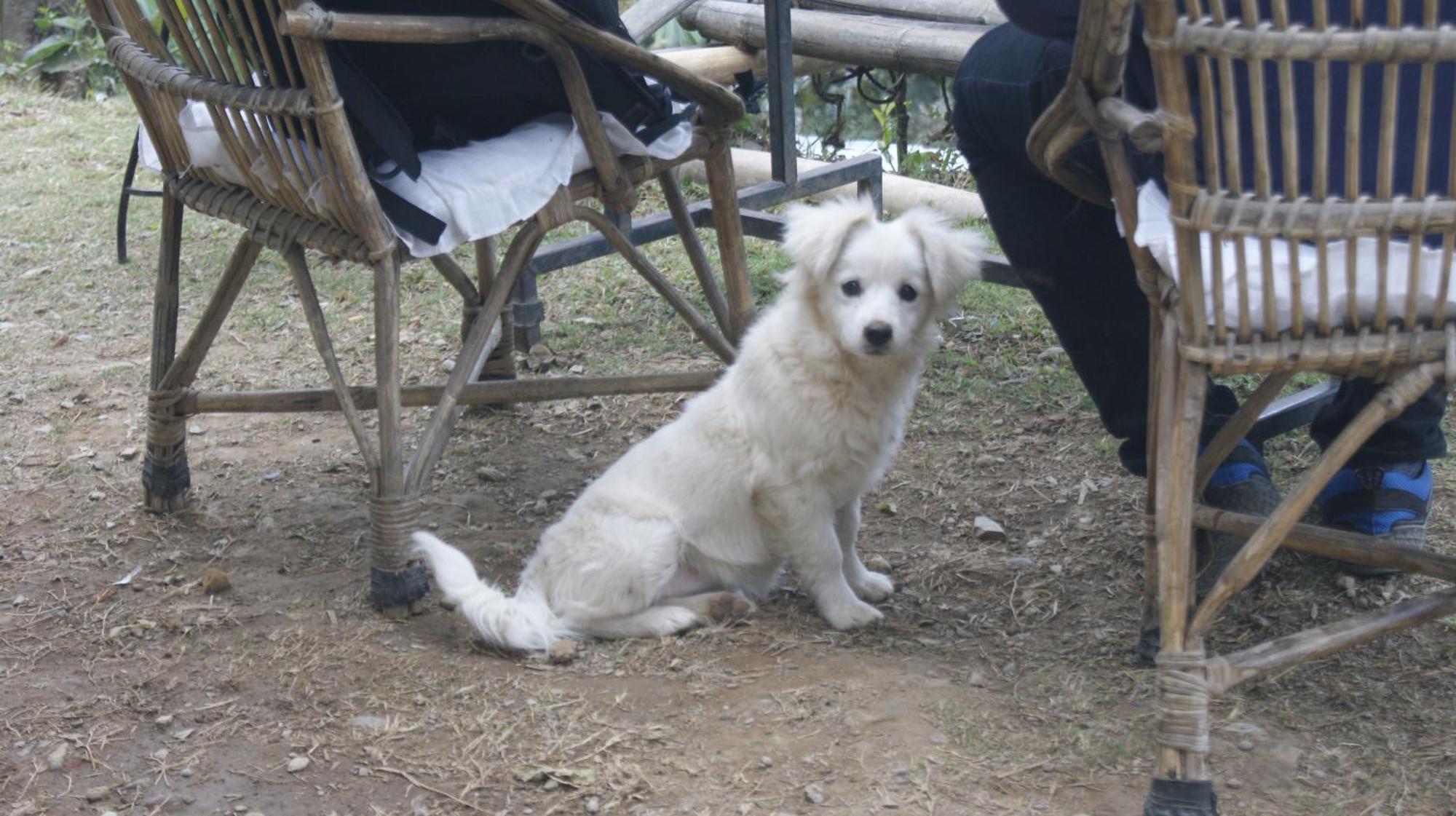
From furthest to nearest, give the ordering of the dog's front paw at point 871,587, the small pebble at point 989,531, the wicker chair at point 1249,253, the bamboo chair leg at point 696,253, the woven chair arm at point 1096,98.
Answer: the bamboo chair leg at point 696,253
the small pebble at point 989,531
the dog's front paw at point 871,587
the woven chair arm at point 1096,98
the wicker chair at point 1249,253

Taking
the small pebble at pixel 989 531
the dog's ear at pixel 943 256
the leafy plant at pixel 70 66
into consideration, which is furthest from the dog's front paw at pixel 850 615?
the leafy plant at pixel 70 66

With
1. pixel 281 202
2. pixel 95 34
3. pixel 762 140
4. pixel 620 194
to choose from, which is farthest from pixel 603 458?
pixel 95 34

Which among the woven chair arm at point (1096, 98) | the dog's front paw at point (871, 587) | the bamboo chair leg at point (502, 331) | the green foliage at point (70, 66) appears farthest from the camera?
the green foliage at point (70, 66)

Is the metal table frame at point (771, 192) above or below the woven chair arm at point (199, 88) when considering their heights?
below

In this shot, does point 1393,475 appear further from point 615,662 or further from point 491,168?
point 491,168

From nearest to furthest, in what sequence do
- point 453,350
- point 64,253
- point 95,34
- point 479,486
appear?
point 479,486, point 453,350, point 64,253, point 95,34

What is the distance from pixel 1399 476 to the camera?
2.72m

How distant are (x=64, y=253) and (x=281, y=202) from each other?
300cm

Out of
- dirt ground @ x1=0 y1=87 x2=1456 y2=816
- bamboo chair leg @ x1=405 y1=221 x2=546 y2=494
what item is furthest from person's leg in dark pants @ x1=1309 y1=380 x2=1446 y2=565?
bamboo chair leg @ x1=405 y1=221 x2=546 y2=494

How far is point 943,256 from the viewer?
2605 mm

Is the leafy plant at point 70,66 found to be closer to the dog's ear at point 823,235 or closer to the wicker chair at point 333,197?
the wicker chair at point 333,197

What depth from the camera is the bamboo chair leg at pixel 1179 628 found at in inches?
71.2

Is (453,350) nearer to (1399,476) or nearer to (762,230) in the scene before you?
(762,230)

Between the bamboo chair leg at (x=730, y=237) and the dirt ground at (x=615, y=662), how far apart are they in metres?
0.53
